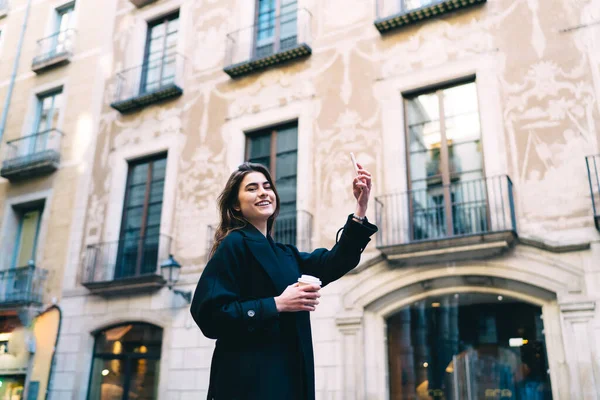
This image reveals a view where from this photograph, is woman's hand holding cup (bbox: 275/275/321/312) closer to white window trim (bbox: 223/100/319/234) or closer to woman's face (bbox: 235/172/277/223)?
woman's face (bbox: 235/172/277/223)

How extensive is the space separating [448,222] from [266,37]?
5805 millimetres

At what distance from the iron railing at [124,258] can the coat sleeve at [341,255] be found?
9.24 m

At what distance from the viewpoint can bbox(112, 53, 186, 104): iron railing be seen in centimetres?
1313

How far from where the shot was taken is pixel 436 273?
8.81 metres

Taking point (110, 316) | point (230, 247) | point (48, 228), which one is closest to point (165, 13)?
point (48, 228)

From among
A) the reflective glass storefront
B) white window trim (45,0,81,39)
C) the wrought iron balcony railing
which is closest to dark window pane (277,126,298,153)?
the wrought iron balcony railing

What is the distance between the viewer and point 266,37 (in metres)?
12.3

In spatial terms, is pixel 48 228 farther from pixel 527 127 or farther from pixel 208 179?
pixel 527 127

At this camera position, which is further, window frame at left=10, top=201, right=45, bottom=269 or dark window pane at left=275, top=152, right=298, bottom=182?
window frame at left=10, top=201, right=45, bottom=269

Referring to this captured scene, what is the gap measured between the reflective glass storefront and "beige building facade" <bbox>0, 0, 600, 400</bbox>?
3 cm

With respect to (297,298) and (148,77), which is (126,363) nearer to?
(148,77)

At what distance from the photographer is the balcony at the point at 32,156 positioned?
548 inches

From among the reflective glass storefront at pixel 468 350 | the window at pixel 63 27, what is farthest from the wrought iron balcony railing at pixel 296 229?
the window at pixel 63 27

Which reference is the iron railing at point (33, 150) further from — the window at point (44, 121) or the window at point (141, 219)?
the window at point (141, 219)
